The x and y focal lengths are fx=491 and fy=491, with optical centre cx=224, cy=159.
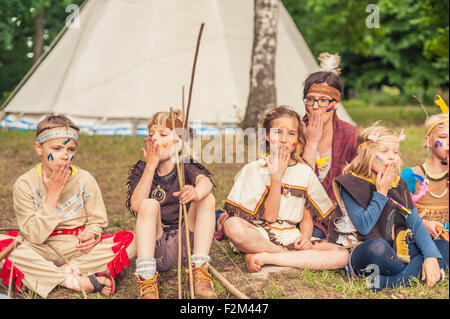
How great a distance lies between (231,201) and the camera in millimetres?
2898

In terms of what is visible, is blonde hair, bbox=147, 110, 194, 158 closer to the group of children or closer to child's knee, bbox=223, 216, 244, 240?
the group of children

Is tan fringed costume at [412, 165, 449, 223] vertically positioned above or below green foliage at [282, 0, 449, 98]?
below

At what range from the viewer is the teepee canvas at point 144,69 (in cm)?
783

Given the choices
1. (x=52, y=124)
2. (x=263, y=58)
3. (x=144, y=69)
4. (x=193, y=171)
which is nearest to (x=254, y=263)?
(x=193, y=171)

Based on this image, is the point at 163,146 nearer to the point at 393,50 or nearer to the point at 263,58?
the point at 263,58

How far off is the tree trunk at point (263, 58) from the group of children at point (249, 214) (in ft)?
11.6

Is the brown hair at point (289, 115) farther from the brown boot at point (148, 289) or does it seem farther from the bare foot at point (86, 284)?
the bare foot at point (86, 284)

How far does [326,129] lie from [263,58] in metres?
3.47

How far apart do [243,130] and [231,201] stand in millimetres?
3880

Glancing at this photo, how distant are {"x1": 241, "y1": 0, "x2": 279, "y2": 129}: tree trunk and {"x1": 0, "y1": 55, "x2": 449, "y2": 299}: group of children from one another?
3546 mm

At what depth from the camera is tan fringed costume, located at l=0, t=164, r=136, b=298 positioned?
96.8 inches

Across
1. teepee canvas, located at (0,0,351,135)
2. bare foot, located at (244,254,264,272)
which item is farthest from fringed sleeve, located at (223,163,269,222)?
teepee canvas, located at (0,0,351,135)

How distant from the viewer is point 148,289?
2.38m

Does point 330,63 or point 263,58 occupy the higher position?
point 263,58
